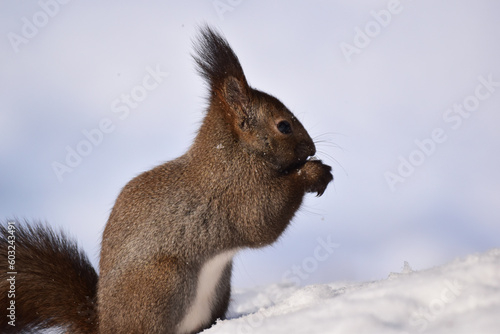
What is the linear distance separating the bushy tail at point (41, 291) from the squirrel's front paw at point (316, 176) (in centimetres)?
167

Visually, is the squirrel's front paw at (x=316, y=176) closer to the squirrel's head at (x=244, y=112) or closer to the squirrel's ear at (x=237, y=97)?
the squirrel's head at (x=244, y=112)

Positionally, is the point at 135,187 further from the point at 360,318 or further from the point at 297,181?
the point at 360,318

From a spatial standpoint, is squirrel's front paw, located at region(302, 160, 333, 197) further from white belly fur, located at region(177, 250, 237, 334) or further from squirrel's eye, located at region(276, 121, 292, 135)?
white belly fur, located at region(177, 250, 237, 334)

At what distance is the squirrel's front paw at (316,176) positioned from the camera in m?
3.54

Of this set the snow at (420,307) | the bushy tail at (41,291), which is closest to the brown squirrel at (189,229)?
the bushy tail at (41,291)

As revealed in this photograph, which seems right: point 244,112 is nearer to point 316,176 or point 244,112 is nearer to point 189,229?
point 316,176

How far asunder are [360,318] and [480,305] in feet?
1.59

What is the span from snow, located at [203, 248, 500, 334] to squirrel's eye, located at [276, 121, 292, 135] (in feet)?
4.72

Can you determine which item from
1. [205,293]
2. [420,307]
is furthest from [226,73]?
[420,307]

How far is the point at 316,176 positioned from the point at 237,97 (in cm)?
78

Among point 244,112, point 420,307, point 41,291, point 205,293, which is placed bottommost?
point 205,293

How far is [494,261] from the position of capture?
7.75ft

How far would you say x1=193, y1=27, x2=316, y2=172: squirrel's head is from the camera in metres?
3.56

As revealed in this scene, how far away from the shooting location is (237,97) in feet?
11.8
